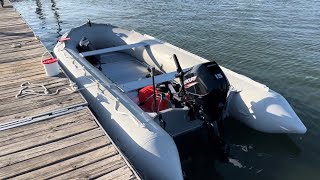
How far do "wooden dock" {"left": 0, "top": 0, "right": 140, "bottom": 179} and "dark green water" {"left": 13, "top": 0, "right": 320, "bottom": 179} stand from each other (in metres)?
1.73

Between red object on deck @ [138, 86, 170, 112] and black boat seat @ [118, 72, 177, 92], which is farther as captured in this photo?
black boat seat @ [118, 72, 177, 92]

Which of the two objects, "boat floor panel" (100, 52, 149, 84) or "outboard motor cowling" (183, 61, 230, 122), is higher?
"outboard motor cowling" (183, 61, 230, 122)

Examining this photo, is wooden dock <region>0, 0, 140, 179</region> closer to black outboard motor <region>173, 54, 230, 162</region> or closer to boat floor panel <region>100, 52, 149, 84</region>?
black outboard motor <region>173, 54, 230, 162</region>

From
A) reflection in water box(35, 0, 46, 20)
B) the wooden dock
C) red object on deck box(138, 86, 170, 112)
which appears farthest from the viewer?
reflection in water box(35, 0, 46, 20)

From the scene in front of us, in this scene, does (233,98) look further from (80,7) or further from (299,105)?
(80,7)

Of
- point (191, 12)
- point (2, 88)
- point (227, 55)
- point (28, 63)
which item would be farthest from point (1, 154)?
point (191, 12)

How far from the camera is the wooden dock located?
12.8 feet

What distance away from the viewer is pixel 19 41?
9.23 meters

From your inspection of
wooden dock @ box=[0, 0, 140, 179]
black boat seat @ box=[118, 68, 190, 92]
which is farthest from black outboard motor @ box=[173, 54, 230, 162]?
wooden dock @ box=[0, 0, 140, 179]

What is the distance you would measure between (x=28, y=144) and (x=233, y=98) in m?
3.51

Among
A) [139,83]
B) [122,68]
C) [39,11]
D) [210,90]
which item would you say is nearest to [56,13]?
[39,11]

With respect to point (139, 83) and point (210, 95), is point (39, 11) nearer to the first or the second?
point (139, 83)

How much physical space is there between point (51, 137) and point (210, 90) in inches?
93.0

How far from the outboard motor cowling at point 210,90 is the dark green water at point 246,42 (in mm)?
1086
